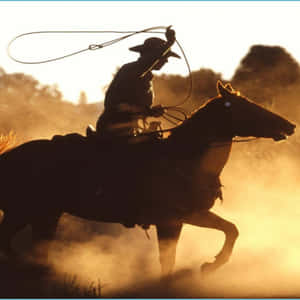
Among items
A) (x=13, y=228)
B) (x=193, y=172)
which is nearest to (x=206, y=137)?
(x=193, y=172)

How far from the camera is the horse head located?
34.5 feet

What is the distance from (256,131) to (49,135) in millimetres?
17078

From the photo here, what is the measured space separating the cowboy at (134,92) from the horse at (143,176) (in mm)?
341

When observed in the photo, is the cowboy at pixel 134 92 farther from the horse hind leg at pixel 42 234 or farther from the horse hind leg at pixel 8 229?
the horse hind leg at pixel 8 229

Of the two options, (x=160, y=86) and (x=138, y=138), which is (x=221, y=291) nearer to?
(x=138, y=138)

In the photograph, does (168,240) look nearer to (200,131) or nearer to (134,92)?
(200,131)

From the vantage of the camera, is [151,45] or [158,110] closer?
[158,110]

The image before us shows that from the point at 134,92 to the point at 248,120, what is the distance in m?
1.96

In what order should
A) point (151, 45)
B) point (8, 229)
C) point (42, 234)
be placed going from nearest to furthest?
point (151, 45), point (8, 229), point (42, 234)

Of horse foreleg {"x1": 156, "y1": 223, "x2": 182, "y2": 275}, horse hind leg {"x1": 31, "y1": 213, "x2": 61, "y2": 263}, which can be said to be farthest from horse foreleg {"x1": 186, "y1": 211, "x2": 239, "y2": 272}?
horse hind leg {"x1": 31, "y1": 213, "x2": 61, "y2": 263}

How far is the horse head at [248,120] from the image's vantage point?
1051cm

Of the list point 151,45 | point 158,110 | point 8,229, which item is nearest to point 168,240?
point 158,110

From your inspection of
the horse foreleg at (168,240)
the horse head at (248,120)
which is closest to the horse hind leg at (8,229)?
the horse foreleg at (168,240)

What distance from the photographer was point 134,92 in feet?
36.2
